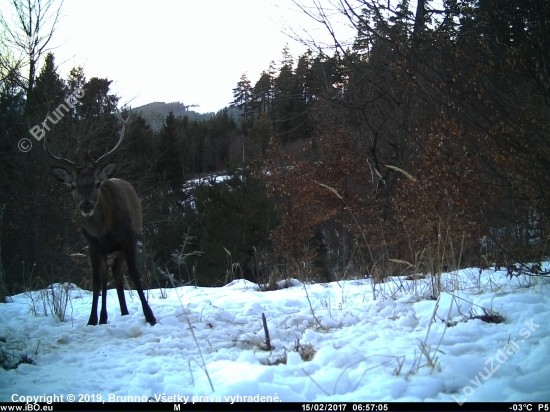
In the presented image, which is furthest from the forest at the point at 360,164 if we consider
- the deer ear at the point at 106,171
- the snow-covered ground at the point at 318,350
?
the deer ear at the point at 106,171

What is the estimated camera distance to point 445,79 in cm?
437

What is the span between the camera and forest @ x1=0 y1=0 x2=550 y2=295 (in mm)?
3963

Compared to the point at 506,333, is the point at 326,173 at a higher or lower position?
higher

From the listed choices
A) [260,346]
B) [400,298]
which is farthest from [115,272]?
[400,298]

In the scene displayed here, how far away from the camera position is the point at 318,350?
2609mm

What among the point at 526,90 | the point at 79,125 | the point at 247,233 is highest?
the point at 79,125

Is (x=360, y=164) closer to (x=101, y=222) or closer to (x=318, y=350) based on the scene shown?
(x=101, y=222)

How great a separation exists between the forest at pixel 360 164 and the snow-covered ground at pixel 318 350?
2.16ft

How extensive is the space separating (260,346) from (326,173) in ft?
40.4

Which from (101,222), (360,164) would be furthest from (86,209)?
(360,164)

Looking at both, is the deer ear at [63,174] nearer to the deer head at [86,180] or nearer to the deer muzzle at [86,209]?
the deer head at [86,180]

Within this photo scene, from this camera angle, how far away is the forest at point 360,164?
396 centimetres

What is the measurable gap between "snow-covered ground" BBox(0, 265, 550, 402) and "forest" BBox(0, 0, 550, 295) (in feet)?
2.16

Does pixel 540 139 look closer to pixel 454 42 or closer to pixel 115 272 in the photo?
pixel 454 42
